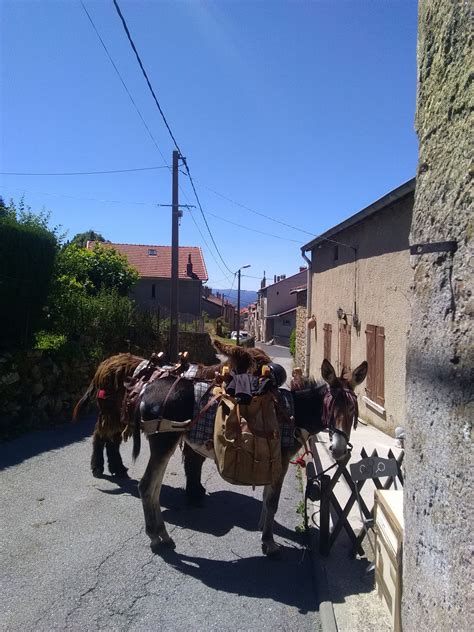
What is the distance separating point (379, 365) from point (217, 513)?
4.78m

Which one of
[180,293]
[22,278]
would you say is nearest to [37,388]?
[22,278]

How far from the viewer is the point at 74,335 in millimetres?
10906

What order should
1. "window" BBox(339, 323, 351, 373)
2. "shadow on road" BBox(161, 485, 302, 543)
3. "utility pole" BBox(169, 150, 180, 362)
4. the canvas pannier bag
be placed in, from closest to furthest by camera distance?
the canvas pannier bag < "shadow on road" BBox(161, 485, 302, 543) < "window" BBox(339, 323, 351, 373) < "utility pole" BBox(169, 150, 180, 362)

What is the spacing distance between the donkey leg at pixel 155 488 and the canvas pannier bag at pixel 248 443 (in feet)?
2.04

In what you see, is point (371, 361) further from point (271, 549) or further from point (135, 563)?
point (135, 563)

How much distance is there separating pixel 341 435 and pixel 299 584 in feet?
4.06

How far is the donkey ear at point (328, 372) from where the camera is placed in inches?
155

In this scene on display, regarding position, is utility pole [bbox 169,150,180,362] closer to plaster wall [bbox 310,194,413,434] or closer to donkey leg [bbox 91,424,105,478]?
plaster wall [bbox 310,194,413,434]

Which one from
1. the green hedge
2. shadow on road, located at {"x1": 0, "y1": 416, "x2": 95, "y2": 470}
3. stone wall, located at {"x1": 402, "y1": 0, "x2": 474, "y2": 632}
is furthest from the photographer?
the green hedge

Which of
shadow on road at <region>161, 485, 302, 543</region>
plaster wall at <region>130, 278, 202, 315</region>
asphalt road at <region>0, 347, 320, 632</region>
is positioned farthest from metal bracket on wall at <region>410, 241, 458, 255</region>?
plaster wall at <region>130, 278, 202, 315</region>

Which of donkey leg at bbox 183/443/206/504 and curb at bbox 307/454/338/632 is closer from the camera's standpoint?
curb at bbox 307/454/338/632

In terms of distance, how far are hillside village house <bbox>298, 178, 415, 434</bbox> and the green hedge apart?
20.6 feet

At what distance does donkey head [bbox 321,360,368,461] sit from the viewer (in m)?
3.79

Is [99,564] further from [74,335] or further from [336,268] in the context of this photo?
[336,268]
